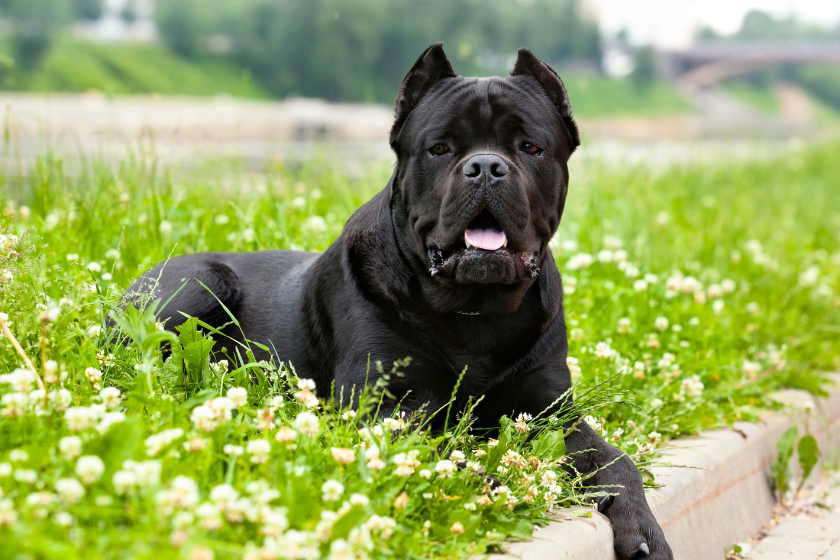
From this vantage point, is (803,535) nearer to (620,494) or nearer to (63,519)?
(620,494)

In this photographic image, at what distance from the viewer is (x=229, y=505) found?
157cm

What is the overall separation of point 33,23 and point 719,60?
51.1 metres

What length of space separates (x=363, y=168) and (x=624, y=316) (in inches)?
128

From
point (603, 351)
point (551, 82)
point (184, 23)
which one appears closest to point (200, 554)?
point (551, 82)

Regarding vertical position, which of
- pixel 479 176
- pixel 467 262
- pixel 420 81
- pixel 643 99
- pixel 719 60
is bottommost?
pixel 467 262

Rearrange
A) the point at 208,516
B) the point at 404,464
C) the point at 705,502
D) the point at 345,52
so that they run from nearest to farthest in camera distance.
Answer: the point at 208,516 → the point at 404,464 → the point at 705,502 → the point at 345,52

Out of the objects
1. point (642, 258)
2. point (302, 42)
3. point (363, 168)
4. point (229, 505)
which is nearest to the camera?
point (229, 505)

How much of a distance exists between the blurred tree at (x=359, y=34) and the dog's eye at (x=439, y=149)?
28535 millimetres

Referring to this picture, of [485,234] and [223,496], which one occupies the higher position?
[485,234]

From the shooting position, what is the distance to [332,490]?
1.82 m

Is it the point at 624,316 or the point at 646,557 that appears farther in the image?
the point at 624,316

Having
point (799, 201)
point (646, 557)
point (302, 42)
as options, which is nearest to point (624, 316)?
point (646, 557)

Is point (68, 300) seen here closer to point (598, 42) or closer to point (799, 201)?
point (799, 201)

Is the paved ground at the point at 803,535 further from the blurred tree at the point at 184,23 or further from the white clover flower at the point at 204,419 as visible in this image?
the blurred tree at the point at 184,23
